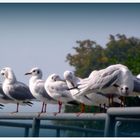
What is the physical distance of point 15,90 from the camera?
6.86 meters

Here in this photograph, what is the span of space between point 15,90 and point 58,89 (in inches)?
31.5

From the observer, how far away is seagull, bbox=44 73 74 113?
20.5 ft

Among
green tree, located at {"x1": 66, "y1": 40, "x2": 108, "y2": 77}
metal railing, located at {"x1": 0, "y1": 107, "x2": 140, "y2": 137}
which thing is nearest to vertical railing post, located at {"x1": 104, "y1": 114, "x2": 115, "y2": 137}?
metal railing, located at {"x1": 0, "y1": 107, "x2": 140, "y2": 137}

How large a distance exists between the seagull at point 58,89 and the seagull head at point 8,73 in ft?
2.49

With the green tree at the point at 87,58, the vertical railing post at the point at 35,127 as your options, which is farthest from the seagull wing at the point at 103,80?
the green tree at the point at 87,58

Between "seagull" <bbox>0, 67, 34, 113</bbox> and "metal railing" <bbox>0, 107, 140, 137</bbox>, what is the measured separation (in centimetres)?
203

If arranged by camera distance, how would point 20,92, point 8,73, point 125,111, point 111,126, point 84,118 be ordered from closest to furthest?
point 125,111, point 111,126, point 84,118, point 20,92, point 8,73

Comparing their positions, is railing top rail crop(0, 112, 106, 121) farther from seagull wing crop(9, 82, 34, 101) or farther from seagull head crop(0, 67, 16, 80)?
seagull head crop(0, 67, 16, 80)

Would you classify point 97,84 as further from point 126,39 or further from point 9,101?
point 126,39

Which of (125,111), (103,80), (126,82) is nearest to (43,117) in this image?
(103,80)

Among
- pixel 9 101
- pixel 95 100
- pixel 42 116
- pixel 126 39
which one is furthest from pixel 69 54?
pixel 42 116

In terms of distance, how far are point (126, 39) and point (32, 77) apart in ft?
35.0

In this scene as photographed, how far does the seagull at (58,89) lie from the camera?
6.23 m

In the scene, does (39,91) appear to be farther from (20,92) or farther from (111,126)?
(111,126)
